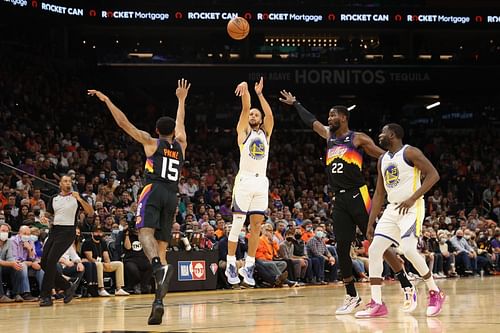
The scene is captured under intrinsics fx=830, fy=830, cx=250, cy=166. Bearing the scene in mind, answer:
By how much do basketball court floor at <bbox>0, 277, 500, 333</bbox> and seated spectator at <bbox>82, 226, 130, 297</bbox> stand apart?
3.30 ft

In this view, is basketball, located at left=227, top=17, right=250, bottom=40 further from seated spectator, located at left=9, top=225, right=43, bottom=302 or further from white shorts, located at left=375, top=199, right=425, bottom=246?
seated spectator, located at left=9, top=225, right=43, bottom=302

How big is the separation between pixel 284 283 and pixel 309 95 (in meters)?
18.8

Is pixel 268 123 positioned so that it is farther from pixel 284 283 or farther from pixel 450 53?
pixel 450 53

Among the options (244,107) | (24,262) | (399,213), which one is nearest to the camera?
(399,213)

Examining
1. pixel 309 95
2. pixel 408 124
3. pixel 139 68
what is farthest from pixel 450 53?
pixel 139 68

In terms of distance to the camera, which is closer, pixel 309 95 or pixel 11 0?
pixel 11 0

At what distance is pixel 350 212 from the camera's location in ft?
36.0

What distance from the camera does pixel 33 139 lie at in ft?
78.8

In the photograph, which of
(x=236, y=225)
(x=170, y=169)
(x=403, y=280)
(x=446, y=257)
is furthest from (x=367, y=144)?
(x=446, y=257)

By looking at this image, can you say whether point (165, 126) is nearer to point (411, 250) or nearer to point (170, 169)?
point (170, 169)

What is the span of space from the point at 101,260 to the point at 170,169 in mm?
7151

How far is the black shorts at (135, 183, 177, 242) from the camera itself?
10148mm

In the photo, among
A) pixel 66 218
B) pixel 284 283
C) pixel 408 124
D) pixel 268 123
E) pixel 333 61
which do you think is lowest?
pixel 284 283

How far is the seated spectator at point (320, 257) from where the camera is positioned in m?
20.6
